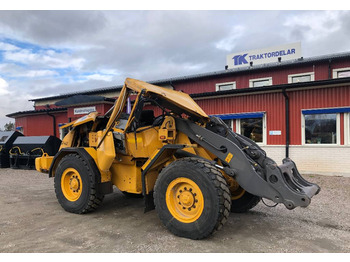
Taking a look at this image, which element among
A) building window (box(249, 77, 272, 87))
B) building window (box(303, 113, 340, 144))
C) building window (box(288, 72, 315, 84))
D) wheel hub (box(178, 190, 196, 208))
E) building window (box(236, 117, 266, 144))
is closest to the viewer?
wheel hub (box(178, 190, 196, 208))

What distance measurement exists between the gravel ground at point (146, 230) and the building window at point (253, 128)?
5.15 meters

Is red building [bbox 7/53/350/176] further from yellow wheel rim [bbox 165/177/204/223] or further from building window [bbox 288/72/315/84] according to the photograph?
yellow wheel rim [bbox 165/177/204/223]

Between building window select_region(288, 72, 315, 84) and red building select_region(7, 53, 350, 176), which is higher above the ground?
building window select_region(288, 72, 315, 84)

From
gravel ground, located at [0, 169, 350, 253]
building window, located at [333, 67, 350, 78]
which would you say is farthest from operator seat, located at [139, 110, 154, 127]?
building window, located at [333, 67, 350, 78]

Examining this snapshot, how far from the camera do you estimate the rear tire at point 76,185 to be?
5.05m

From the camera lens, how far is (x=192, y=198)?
12.7 feet

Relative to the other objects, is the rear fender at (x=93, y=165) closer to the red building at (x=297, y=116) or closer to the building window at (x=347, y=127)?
the red building at (x=297, y=116)

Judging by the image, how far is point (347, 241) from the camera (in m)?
3.96

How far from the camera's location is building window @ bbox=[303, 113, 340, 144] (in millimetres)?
10156

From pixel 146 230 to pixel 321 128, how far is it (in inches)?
341

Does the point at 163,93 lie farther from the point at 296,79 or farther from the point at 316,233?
the point at 296,79

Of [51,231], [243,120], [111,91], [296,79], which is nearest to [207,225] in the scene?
[51,231]

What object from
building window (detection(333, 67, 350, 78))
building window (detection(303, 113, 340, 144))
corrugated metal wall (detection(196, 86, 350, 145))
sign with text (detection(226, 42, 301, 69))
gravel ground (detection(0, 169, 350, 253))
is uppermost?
sign with text (detection(226, 42, 301, 69))

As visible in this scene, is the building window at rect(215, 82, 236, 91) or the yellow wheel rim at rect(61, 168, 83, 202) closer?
the yellow wheel rim at rect(61, 168, 83, 202)
